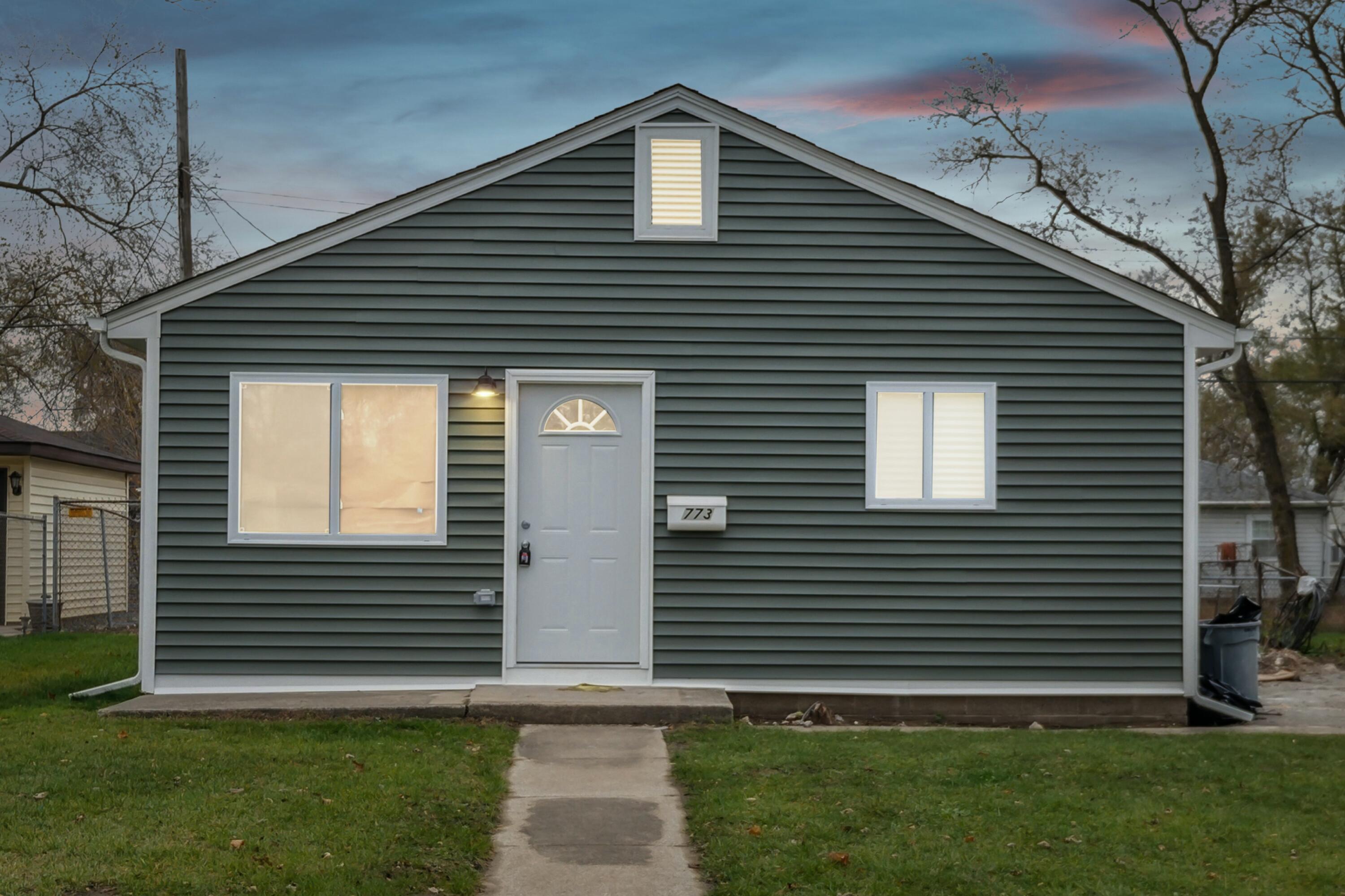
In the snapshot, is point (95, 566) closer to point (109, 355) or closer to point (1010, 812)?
point (109, 355)

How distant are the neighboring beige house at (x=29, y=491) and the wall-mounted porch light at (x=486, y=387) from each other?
35.5 ft

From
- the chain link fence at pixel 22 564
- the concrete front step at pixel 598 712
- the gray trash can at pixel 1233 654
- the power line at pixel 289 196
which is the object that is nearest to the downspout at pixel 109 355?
the concrete front step at pixel 598 712

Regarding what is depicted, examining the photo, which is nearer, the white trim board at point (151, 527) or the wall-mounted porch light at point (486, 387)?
the white trim board at point (151, 527)

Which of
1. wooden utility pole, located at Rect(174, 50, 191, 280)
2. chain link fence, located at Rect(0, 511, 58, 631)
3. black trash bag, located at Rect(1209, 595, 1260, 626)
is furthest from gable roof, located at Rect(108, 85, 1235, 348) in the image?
chain link fence, located at Rect(0, 511, 58, 631)

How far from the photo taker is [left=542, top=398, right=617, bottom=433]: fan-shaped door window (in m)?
9.65

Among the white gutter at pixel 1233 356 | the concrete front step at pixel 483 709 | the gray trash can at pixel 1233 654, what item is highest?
the white gutter at pixel 1233 356

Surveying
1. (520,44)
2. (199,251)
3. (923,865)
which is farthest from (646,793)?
(199,251)

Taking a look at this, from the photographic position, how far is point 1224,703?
9844mm

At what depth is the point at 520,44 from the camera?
57.2 ft

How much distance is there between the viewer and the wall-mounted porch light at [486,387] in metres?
9.43

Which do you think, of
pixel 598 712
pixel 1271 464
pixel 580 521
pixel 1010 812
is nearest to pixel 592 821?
pixel 1010 812

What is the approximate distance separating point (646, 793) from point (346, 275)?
15.8ft

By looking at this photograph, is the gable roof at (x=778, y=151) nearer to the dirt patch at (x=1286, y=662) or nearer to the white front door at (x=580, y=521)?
the white front door at (x=580, y=521)

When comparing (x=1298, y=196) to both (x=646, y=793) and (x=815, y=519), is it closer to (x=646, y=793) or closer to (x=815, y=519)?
(x=815, y=519)
